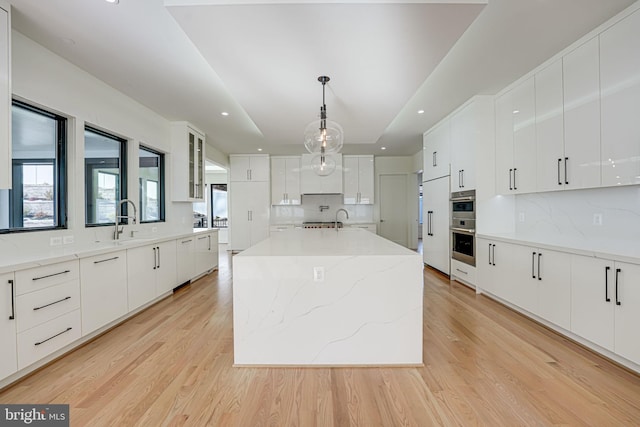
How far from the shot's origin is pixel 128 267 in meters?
2.97

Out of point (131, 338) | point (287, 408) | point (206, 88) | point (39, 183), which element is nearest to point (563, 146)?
point (287, 408)

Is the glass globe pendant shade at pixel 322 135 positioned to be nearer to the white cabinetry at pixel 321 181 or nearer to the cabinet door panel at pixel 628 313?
the cabinet door panel at pixel 628 313

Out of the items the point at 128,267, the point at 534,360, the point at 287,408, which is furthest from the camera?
the point at 128,267

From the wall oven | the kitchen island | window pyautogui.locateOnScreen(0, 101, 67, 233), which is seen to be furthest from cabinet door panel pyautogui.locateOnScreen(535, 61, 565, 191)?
window pyautogui.locateOnScreen(0, 101, 67, 233)

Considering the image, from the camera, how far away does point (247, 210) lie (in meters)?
7.48

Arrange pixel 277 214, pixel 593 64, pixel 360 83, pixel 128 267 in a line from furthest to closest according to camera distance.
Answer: pixel 277 214 → pixel 128 267 → pixel 360 83 → pixel 593 64

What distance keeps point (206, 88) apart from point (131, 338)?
2.67 metres

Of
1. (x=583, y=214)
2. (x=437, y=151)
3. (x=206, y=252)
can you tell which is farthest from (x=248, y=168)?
(x=583, y=214)

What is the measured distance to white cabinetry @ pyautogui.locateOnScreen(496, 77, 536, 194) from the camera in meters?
3.22

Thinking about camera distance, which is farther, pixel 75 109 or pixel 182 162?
pixel 182 162

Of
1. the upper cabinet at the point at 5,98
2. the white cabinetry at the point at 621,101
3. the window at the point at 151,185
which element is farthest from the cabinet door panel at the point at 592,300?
the window at the point at 151,185

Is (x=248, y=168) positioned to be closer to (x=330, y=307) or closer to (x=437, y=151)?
(x=437, y=151)

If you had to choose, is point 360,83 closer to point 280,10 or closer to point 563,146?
point 280,10

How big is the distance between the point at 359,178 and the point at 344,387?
5.89 m
